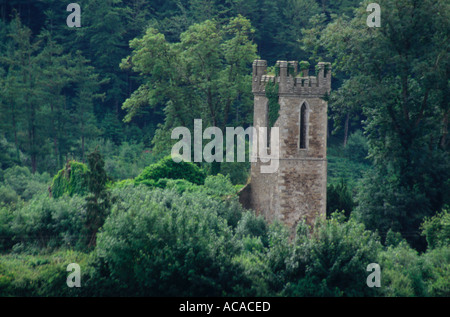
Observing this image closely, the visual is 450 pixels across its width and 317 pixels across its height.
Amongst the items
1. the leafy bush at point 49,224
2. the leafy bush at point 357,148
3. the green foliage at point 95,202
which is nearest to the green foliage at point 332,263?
the green foliage at point 95,202

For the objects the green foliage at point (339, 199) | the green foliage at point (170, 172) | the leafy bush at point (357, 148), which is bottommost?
the green foliage at point (339, 199)

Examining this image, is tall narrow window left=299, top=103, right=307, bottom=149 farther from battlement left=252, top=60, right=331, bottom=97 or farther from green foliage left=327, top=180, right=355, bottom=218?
green foliage left=327, top=180, right=355, bottom=218

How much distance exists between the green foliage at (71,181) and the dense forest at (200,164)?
107 mm

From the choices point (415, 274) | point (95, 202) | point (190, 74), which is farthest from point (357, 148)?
point (95, 202)

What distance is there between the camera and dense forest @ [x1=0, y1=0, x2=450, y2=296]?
83.0ft

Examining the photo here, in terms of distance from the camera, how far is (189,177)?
38.0 m

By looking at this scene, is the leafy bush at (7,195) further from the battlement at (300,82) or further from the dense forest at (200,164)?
the battlement at (300,82)

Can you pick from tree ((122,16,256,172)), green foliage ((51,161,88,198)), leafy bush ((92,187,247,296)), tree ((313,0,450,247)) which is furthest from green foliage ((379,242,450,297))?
tree ((122,16,256,172))

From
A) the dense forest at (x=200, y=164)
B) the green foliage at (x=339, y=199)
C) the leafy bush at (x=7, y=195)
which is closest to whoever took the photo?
the dense forest at (x=200, y=164)

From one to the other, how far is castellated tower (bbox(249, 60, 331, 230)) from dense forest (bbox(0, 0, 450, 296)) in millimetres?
1335

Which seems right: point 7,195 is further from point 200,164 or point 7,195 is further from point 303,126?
point 303,126

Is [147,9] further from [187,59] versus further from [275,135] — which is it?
[275,135]

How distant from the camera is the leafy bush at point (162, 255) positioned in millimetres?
24844
